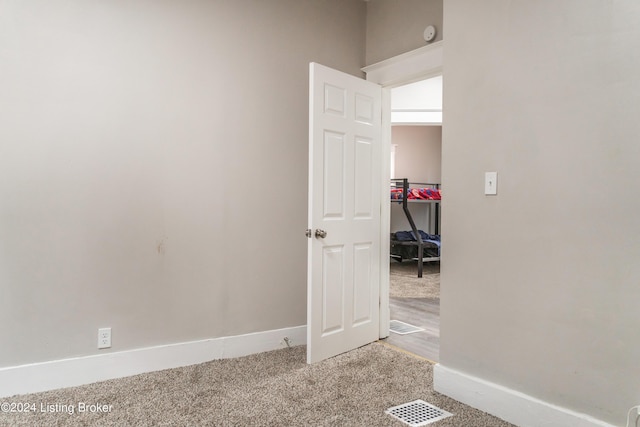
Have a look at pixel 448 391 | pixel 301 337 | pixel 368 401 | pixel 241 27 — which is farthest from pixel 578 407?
pixel 241 27

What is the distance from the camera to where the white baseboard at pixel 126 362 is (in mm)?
2250

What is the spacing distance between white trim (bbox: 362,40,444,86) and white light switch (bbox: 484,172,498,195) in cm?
104

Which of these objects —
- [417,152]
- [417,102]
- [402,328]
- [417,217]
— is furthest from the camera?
[417,152]

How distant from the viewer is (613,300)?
1688 mm

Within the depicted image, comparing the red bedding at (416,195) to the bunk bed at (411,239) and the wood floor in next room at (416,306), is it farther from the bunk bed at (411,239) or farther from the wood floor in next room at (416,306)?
the wood floor in next room at (416,306)

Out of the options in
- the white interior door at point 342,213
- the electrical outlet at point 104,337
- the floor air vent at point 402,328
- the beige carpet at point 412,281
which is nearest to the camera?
the electrical outlet at point 104,337

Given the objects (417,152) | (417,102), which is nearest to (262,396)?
(417,102)

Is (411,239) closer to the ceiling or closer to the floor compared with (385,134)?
closer to the floor

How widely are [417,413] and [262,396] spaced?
0.81 metres

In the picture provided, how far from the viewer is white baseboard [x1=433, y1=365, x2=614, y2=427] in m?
1.81

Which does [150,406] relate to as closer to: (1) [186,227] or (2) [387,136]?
(1) [186,227]

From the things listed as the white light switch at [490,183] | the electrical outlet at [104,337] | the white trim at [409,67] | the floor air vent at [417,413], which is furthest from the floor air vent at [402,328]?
the electrical outlet at [104,337]

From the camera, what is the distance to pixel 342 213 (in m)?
2.95

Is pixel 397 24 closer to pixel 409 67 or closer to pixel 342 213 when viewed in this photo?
pixel 409 67
